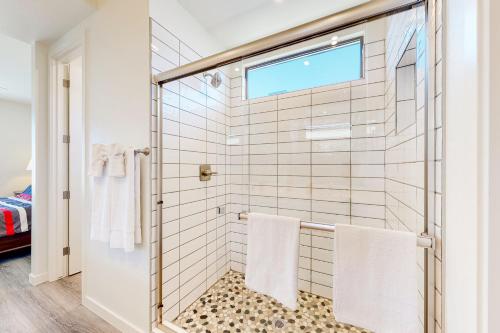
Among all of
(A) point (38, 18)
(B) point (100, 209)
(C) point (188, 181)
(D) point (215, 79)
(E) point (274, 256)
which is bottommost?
(E) point (274, 256)

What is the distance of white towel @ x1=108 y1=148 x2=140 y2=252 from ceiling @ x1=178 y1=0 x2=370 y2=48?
129cm

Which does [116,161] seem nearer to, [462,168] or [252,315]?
[252,315]

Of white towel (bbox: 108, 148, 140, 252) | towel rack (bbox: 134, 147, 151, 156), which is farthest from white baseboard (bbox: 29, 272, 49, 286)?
towel rack (bbox: 134, 147, 151, 156)

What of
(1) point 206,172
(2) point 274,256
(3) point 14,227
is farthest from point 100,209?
(3) point 14,227

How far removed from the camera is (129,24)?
1.45m

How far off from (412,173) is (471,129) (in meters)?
0.52

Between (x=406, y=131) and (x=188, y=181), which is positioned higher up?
(x=406, y=131)

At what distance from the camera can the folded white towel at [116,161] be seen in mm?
1360

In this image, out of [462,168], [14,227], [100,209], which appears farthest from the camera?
[14,227]

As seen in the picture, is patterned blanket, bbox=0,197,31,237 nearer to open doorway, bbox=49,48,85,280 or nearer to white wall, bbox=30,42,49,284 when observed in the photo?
white wall, bbox=30,42,49,284

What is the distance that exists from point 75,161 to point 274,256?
7.70 feet

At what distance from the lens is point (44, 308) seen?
1.67m

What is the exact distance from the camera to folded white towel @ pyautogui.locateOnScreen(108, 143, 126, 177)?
4.46 ft

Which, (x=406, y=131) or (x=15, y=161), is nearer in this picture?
(x=406, y=131)
